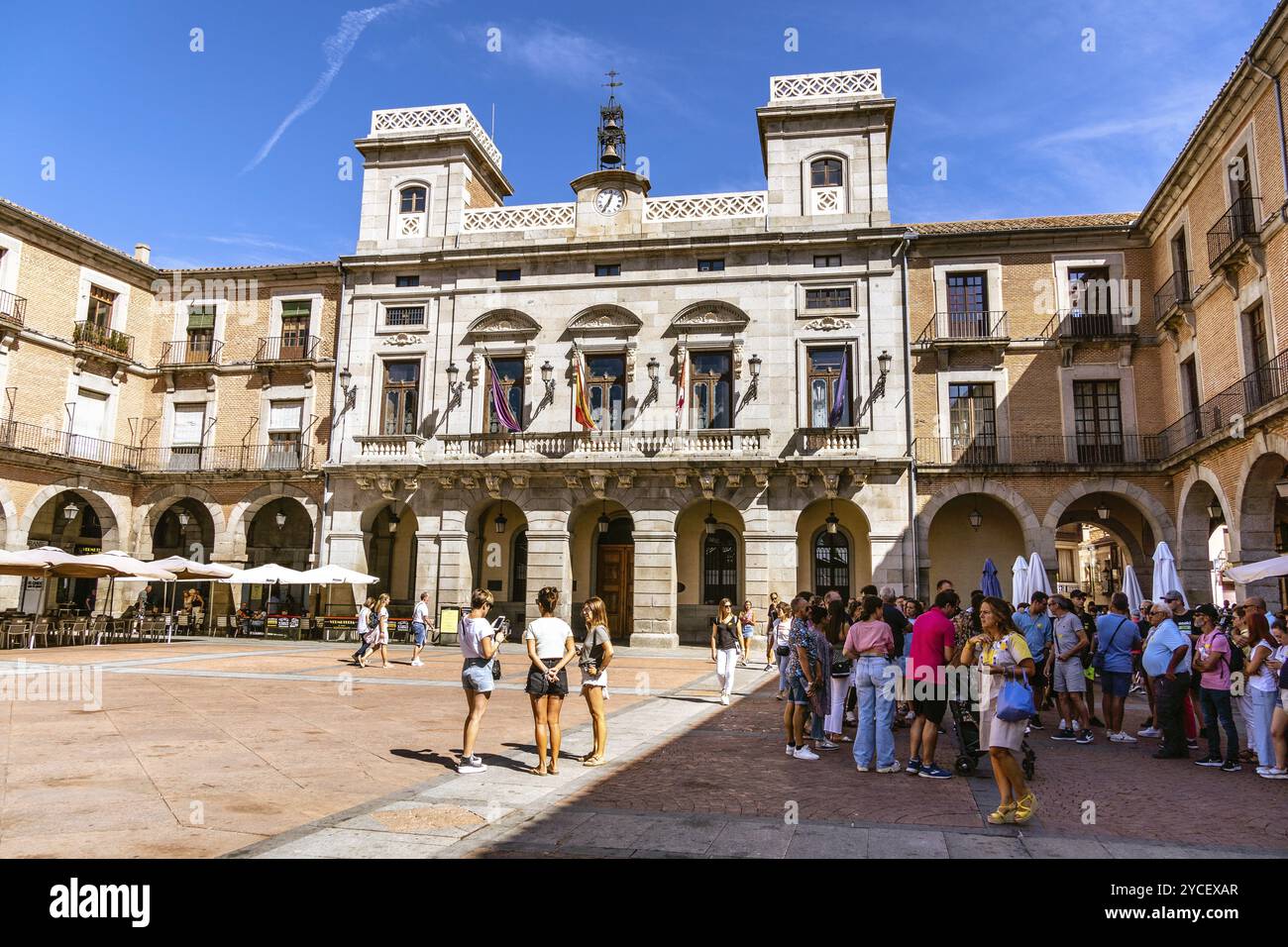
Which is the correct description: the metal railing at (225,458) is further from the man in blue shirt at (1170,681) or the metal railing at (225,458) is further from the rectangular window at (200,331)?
the man in blue shirt at (1170,681)

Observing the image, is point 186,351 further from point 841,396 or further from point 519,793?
point 519,793

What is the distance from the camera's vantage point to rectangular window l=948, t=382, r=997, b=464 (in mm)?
25812

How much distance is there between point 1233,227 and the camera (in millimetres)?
20078

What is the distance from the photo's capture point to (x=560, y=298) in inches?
1102

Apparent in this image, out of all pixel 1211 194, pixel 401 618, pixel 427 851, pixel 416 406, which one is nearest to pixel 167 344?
pixel 416 406

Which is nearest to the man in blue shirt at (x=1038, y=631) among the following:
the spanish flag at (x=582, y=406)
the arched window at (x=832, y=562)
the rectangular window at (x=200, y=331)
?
the arched window at (x=832, y=562)

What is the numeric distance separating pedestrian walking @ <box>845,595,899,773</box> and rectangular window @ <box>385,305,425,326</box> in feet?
77.2

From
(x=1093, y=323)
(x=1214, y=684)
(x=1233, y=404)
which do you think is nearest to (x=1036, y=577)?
(x=1214, y=684)

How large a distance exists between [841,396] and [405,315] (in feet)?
50.1

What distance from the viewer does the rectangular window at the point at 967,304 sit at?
2644 cm

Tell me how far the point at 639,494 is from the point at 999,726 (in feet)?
65.5

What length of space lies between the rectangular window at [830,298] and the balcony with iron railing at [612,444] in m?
4.80

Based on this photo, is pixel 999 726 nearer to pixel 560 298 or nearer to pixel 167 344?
pixel 560 298

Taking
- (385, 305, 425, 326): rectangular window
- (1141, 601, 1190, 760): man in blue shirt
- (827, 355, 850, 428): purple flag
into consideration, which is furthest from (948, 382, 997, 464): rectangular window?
(385, 305, 425, 326): rectangular window
